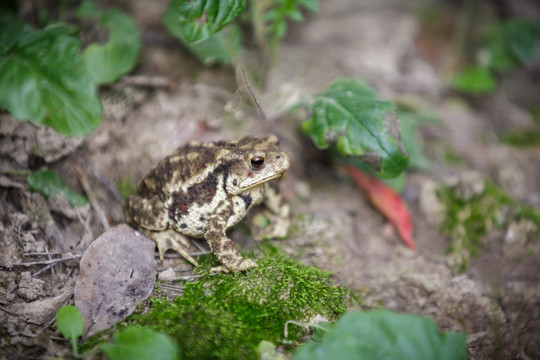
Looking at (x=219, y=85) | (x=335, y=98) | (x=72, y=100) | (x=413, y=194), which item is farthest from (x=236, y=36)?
(x=413, y=194)

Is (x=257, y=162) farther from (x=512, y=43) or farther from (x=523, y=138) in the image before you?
(x=512, y=43)

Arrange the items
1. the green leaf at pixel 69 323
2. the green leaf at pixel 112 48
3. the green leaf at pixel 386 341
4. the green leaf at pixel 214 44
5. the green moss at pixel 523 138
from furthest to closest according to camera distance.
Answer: the green moss at pixel 523 138 → the green leaf at pixel 214 44 → the green leaf at pixel 112 48 → the green leaf at pixel 69 323 → the green leaf at pixel 386 341

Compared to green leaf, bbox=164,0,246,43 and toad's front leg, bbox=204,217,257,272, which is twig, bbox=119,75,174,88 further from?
toad's front leg, bbox=204,217,257,272

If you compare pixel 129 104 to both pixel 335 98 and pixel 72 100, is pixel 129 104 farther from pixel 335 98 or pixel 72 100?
pixel 335 98

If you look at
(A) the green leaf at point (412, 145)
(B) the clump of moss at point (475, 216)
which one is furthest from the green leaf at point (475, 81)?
(B) the clump of moss at point (475, 216)

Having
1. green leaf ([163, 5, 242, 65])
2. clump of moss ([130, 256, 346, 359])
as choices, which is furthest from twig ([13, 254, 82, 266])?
green leaf ([163, 5, 242, 65])

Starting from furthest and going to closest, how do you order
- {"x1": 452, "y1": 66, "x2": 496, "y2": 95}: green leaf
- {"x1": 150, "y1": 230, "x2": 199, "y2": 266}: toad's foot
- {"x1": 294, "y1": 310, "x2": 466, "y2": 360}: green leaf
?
{"x1": 452, "y1": 66, "x2": 496, "y2": 95}: green leaf → {"x1": 150, "y1": 230, "x2": 199, "y2": 266}: toad's foot → {"x1": 294, "y1": 310, "x2": 466, "y2": 360}: green leaf

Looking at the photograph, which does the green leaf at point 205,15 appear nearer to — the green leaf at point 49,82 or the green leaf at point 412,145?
the green leaf at point 49,82
